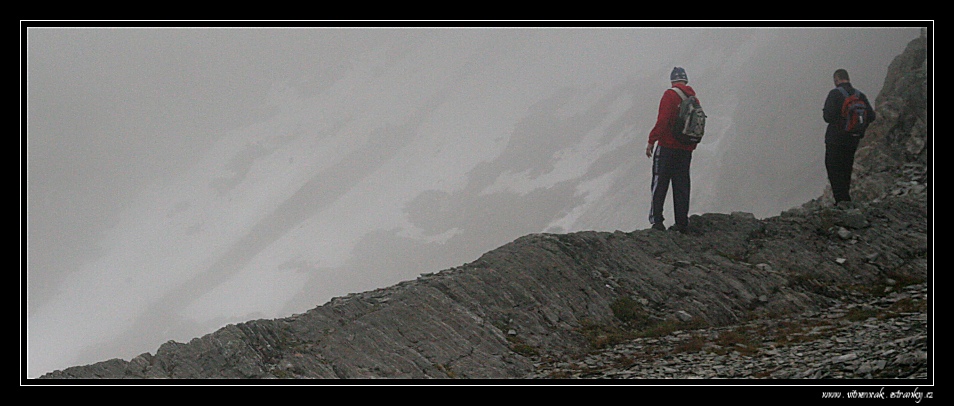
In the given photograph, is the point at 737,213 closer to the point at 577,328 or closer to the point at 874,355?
the point at 577,328

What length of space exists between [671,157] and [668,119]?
3.77 ft

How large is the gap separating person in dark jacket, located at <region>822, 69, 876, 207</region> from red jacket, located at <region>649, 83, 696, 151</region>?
512cm

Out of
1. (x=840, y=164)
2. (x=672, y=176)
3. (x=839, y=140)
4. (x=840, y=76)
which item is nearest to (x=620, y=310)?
(x=672, y=176)

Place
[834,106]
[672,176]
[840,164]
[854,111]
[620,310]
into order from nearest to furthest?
[620,310] < [672,176] < [854,111] < [834,106] < [840,164]

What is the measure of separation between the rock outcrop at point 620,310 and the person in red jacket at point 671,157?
32.0 inches

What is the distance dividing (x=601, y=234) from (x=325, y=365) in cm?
936

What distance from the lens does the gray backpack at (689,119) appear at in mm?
17266

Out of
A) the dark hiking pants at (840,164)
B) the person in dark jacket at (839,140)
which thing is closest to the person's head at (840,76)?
the person in dark jacket at (839,140)

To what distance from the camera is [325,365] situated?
39.9ft

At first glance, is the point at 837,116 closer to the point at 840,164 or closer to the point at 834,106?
the point at 834,106

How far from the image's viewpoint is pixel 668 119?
57.5 ft

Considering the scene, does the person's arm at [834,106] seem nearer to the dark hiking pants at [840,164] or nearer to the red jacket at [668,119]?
the dark hiking pants at [840,164]
